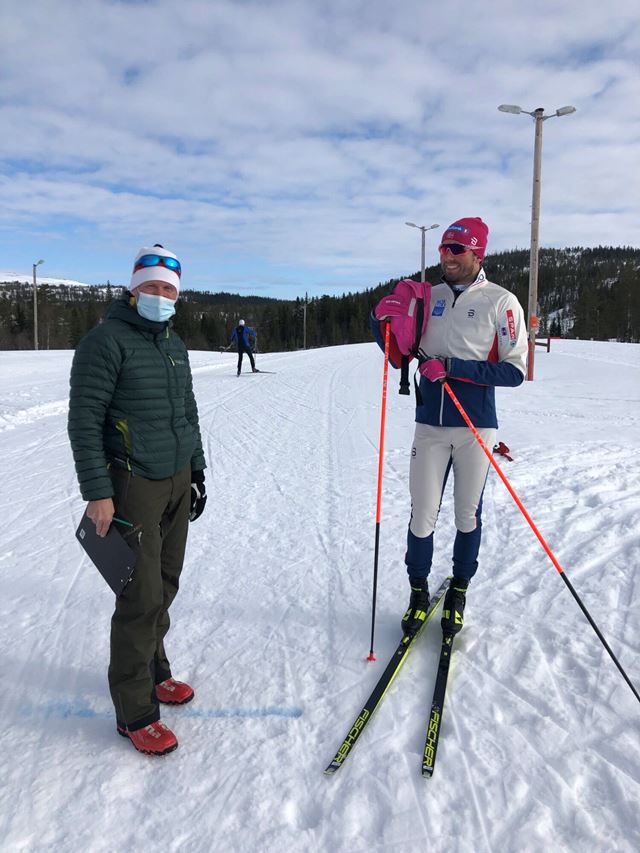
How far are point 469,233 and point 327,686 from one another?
2.61 m

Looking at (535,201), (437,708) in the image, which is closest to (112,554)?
(437,708)

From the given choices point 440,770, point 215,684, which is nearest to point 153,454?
point 215,684

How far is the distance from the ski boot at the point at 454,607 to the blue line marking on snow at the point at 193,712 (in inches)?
40.9

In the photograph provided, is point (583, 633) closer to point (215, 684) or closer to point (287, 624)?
point (287, 624)

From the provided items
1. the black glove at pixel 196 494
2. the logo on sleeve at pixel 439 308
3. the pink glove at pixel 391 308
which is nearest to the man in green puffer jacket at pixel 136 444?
the black glove at pixel 196 494

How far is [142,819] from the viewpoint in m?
2.07

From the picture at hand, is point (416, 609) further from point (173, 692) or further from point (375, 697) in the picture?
point (173, 692)

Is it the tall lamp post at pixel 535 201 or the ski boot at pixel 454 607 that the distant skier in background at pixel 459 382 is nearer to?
the ski boot at pixel 454 607

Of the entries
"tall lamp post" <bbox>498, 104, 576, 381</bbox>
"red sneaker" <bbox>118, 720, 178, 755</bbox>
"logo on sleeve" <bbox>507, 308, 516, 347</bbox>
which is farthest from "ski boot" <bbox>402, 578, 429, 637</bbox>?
"tall lamp post" <bbox>498, 104, 576, 381</bbox>

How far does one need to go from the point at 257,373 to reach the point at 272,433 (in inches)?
393

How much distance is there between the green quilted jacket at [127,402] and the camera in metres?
2.23

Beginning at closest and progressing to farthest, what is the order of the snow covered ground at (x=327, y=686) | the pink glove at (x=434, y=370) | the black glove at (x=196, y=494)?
the snow covered ground at (x=327, y=686) → the black glove at (x=196, y=494) → the pink glove at (x=434, y=370)

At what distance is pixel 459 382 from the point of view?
3145 millimetres

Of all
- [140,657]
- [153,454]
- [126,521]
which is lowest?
[140,657]
